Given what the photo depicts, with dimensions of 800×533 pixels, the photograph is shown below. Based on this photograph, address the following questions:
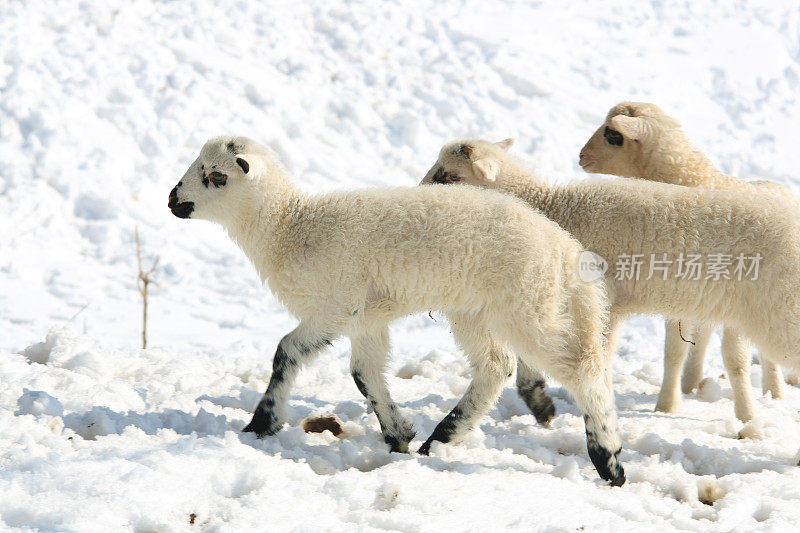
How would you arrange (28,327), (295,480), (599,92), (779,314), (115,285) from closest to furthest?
(295,480) < (779,314) < (28,327) < (115,285) < (599,92)

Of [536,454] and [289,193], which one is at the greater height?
[289,193]

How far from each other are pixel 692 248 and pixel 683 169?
1419 mm

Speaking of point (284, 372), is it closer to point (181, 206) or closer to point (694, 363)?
point (181, 206)

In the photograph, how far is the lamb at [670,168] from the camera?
5805mm

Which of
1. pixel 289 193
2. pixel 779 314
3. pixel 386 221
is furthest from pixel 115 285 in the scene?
pixel 779 314

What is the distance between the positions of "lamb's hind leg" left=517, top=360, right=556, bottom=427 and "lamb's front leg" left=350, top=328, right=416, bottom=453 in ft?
3.04

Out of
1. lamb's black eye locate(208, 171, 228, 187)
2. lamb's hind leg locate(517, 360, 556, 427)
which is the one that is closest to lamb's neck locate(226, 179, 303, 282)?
lamb's black eye locate(208, 171, 228, 187)

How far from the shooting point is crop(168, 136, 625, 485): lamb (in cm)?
420

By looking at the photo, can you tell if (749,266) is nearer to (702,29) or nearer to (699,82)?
(699,82)

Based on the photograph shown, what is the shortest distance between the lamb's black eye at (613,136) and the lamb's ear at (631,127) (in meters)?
0.10

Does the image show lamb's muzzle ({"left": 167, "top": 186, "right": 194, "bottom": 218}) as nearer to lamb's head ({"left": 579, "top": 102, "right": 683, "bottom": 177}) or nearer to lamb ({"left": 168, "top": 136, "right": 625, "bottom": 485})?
lamb ({"left": 168, "top": 136, "right": 625, "bottom": 485})

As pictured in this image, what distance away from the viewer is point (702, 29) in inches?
651

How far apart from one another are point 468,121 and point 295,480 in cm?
1008

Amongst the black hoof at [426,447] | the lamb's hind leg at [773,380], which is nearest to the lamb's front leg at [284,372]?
the black hoof at [426,447]
